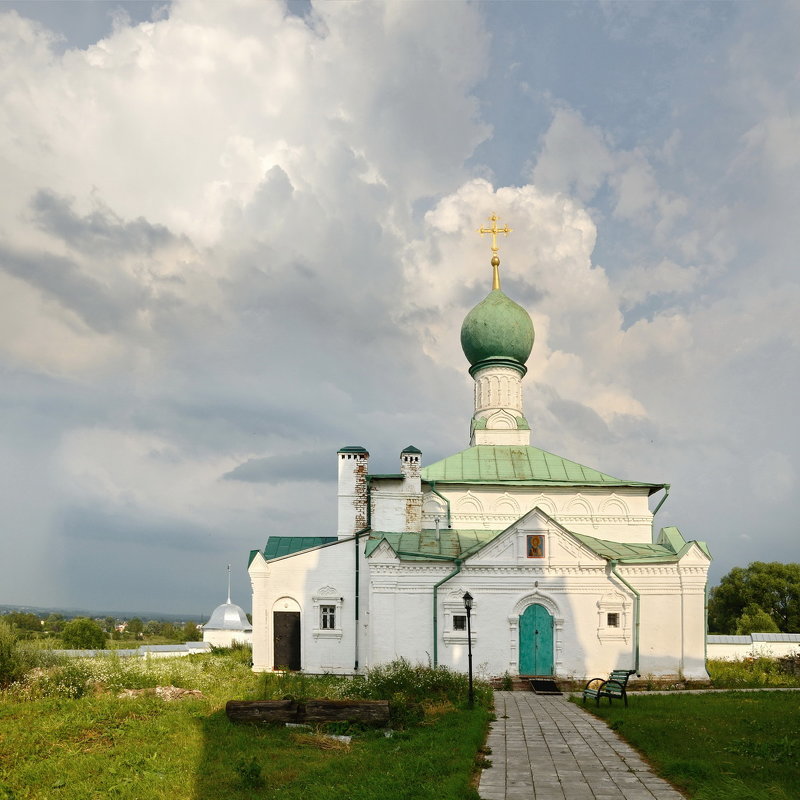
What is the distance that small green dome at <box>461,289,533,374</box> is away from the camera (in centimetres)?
2627

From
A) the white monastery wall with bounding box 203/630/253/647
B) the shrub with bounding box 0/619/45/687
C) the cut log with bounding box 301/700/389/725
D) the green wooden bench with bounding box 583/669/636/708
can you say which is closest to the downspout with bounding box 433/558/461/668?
the green wooden bench with bounding box 583/669/636/708

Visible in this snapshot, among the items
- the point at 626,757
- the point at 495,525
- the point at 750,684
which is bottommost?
the point at 750,684

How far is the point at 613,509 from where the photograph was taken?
22.6 m

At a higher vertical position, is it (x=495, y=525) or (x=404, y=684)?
(x=495, y=525)

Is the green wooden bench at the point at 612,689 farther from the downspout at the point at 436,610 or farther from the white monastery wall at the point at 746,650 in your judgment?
the white monastery wall at the point at 746,650

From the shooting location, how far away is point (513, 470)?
23.5 meters

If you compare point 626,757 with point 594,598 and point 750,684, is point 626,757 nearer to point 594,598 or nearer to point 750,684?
point 594,598

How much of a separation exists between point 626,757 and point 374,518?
41.9ft

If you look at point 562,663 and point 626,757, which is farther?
point 562,663

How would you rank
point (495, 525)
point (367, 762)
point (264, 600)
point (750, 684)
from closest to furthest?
point (367, 762) < point (750, 684) < point (264, 600) < point (495, 525)

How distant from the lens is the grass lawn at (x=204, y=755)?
25.7ft

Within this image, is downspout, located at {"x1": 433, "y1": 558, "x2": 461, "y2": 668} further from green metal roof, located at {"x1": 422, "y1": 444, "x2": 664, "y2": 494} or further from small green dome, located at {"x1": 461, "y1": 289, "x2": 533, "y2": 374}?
small green dome, located at {"x1": 461, "y1": 289, "x2": 533, "y2": 374}

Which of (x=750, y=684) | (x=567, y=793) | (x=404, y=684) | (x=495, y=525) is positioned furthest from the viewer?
(x=495, y=525)

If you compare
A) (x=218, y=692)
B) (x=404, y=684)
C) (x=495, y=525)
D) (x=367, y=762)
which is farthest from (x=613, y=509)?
(x=367, y=762)
